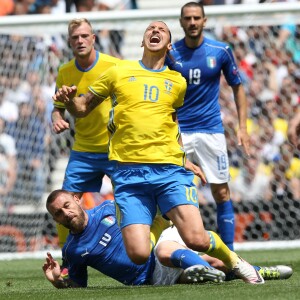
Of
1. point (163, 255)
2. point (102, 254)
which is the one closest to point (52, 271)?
point (102, 254)

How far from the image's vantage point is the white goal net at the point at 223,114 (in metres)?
12.3

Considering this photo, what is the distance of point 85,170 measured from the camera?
29.3 feet

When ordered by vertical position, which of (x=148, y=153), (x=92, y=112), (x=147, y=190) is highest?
(x=148, y=153)

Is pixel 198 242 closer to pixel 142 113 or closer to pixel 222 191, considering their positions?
pixel 142 113

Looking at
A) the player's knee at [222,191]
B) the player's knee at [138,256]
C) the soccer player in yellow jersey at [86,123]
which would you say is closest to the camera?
the player's knee at [138,256]

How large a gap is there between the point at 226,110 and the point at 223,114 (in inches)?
2.6

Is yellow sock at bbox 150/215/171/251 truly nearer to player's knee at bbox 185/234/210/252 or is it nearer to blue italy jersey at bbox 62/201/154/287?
blue italy jersey at bbox 62/201/154/287

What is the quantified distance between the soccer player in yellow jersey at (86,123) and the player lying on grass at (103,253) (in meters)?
1.61

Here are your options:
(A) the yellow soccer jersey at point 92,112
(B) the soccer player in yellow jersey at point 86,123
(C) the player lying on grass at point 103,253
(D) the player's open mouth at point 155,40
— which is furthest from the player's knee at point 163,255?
(A) the yellow soccer jersey at point 92,112

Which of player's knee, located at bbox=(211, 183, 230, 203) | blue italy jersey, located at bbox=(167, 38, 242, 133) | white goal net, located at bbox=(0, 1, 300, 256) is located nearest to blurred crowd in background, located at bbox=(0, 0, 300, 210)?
white goal net, located at bbox=(0, 1, 300, 256)

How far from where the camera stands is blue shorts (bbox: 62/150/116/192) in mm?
8906

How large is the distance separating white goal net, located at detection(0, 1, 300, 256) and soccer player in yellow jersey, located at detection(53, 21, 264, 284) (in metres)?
5.06

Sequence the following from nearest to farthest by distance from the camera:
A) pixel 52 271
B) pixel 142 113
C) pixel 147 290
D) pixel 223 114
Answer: pixel 147 290 → pixel 52 271 → pixel 142 113 → pixel 223 114

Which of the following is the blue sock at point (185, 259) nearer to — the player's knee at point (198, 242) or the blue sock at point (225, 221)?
the player's knee at point (198, 242)
